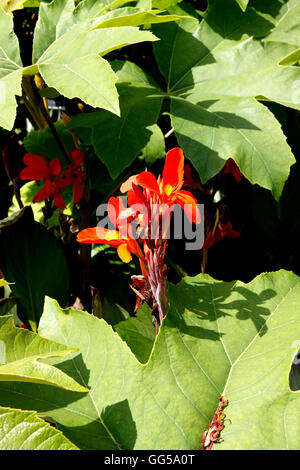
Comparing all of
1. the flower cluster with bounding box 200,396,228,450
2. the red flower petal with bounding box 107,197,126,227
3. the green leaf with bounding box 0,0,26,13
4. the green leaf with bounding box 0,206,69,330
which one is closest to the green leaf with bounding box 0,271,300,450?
the flower cluster with bounding box 200,396,228,450

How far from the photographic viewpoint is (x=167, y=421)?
1.95ft

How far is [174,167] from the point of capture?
67 centimetres

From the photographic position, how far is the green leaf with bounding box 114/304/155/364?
2.30 ft

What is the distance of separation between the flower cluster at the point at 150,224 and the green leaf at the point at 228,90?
82 mm

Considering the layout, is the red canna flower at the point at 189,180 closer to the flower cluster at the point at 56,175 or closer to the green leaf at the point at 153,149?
the green leaf at the point at 153,149

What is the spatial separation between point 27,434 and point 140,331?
0.79ft

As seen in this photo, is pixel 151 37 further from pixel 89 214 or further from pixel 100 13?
pixel 89 214

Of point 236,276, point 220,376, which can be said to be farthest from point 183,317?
point 236,276

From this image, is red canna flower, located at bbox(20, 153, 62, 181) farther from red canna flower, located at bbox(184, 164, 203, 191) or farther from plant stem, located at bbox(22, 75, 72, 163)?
red canna flower, located at bbox(184, 164, 203, 191)

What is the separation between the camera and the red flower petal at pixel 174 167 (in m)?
0.67

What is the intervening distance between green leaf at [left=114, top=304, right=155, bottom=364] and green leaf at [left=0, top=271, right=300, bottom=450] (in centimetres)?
7

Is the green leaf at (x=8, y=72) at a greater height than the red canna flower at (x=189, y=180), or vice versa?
the green leaf at (x=8, y=72)

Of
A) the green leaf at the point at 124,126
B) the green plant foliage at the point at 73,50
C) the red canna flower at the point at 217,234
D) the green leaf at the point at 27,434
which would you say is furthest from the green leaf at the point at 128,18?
the green leaf at the point at 27,434
